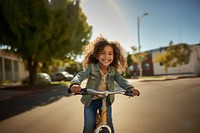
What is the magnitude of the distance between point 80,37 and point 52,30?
686 centimetres

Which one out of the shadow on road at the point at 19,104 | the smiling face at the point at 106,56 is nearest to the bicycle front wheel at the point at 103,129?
the smiling face at the point at 106,56

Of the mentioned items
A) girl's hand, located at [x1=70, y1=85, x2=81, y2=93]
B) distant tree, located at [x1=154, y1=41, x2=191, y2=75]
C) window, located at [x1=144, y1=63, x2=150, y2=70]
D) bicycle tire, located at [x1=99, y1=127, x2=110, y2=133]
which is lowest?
bicycle tire, located at [x1=99, y1=127, x2=110, y2=133]

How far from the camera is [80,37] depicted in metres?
26.5

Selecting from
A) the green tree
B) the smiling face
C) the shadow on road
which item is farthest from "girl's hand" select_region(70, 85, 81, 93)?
the green tree

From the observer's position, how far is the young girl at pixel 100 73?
3.09 metres

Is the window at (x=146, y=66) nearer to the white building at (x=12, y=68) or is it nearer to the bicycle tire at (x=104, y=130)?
the white building at (x=12, y=68)

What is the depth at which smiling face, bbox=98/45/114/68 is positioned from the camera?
3.23m

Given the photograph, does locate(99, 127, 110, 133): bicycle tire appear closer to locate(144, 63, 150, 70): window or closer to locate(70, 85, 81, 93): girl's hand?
locate(70, 85, 81, 93): girl's hand

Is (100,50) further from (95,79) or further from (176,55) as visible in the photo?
(176,55)

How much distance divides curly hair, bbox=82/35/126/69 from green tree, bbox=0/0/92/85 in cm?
1602

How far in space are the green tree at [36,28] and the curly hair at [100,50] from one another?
16021 millimetres

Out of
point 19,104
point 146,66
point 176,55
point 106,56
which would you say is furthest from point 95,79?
point 146,66

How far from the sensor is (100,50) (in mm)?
3348

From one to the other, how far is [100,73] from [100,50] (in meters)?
0.35
